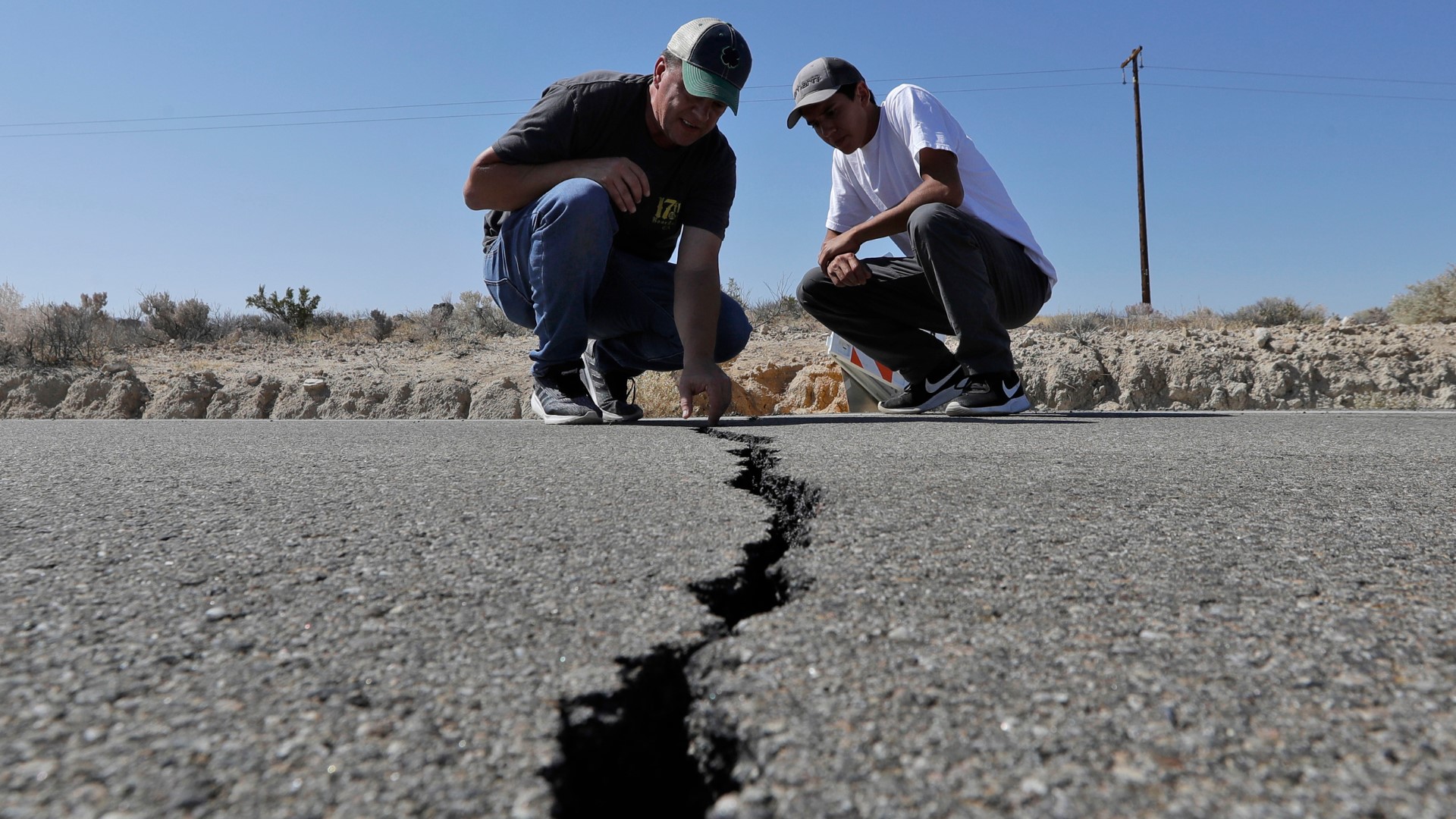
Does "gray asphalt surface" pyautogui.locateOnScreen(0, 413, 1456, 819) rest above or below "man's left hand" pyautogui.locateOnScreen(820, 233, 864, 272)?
below

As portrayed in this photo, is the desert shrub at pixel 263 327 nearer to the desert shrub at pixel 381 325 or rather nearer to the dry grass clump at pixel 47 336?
the desert shrub at pixel 381 325

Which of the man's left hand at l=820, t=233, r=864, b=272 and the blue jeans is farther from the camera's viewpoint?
the man's left hand at l=820, t=233, r=864, b=272

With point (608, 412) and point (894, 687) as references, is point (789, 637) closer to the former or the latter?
point (894, 687)

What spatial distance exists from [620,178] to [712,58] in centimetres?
50

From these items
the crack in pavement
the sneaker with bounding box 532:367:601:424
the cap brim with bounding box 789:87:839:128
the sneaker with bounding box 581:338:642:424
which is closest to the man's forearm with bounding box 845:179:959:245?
the cap brim with bounding box 789:87:839:128

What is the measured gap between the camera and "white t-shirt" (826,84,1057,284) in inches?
141

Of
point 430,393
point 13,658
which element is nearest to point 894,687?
point 13,658

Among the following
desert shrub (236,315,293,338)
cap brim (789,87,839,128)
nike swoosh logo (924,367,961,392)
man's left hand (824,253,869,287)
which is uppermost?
desert shrub (236,315,293,338)

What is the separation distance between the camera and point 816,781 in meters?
0.63

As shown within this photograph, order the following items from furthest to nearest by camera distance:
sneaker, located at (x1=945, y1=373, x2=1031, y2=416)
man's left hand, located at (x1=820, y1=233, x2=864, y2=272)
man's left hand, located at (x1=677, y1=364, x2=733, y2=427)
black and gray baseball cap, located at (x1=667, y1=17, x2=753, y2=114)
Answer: man's left hand, located at (x1=820, y1=233, x2=864, y2=272), sneaker, located at (x1=945, y1=373, x2=1031, y2=416), man's left hand, located at (x1=677, y1=364, x2=733, y2=427), black and gray baseball cap, located at (x1=667, y1=17, x2=753, y2=114)

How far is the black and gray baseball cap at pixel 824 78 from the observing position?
3.65 metres

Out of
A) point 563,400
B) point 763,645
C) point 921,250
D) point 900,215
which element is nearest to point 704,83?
point 900,215

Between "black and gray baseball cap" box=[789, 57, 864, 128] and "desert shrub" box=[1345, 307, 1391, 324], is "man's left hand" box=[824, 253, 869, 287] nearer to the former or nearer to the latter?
"black and gray baseball cap" box=[789, 57, 864, 128]

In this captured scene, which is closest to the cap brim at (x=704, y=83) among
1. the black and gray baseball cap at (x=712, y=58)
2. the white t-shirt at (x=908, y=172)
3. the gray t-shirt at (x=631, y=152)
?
the black and gray baseball cap at (x=712, y=58)
